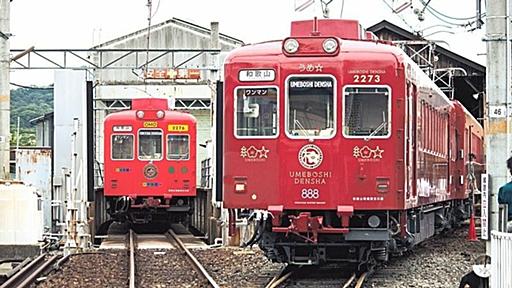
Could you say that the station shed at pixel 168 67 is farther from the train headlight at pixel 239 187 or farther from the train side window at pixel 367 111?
the train side window at pixel 367 111

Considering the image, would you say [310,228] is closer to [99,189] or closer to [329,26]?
[329,26]

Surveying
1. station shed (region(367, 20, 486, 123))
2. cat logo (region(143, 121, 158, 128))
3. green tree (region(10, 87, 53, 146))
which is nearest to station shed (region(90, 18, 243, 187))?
station shed (region(367, 20, 486, 123))

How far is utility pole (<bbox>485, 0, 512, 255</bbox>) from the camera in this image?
9375mm

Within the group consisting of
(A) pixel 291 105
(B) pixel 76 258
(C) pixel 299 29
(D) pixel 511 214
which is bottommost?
(B) pixel 76 258

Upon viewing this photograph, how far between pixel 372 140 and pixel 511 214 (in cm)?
364

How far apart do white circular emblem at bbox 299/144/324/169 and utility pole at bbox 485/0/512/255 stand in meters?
3.14

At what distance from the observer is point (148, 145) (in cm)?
2262

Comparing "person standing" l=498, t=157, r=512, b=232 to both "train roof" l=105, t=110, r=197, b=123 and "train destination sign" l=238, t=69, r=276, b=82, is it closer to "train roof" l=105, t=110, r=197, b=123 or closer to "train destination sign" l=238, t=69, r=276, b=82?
"train destination sign" l=238, t=69, r=276, b=82

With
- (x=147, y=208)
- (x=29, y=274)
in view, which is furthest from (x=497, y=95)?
(x=147, y=208)

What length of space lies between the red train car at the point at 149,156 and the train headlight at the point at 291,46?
10.5 metres

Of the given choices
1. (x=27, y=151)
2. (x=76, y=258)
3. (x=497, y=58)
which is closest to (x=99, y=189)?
(x=27, y=151)

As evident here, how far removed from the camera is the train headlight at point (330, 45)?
488 inches

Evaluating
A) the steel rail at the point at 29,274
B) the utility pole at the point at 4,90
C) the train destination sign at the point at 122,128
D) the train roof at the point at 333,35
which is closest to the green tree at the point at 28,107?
the train destination sign at the point at 122,128

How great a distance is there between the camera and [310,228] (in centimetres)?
1212
